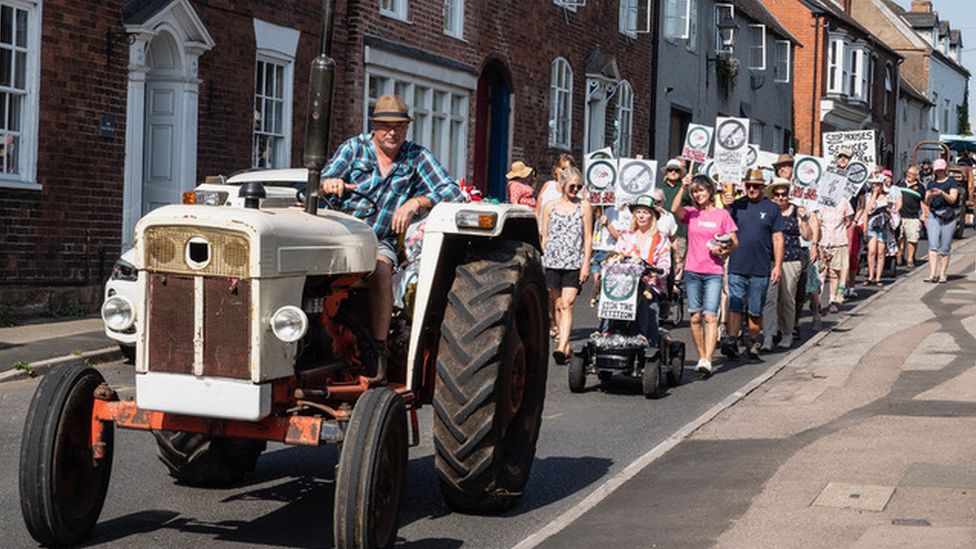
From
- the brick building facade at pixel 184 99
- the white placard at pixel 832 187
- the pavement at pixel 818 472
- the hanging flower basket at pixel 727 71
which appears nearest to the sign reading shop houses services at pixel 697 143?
the white placard at pixel 832 187

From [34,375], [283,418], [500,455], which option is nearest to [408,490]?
[500,455]

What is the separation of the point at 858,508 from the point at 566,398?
4.81 m

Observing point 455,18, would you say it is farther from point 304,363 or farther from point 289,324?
point 289,324

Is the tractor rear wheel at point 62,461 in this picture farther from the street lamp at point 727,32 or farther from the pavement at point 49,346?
the street lamp at point 727,32

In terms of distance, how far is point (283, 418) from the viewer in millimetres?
6496

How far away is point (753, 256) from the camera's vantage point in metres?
15.3

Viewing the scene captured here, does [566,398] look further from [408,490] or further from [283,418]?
[283,418]

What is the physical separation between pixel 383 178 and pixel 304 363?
143 centimetres

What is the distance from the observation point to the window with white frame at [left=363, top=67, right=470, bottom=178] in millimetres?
23438

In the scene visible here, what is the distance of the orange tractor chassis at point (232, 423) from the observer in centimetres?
644

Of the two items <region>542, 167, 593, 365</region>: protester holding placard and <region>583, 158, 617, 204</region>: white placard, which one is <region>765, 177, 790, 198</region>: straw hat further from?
<region>583, 158, 617, 204</region>: white placard

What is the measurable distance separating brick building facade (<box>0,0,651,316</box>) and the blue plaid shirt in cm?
866

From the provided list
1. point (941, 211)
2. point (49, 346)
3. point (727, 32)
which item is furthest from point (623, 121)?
point (49, 346)

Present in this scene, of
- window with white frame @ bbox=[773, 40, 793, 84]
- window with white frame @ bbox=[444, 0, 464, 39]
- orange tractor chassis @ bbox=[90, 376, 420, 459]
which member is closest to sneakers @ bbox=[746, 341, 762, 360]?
orange tractor chassis @ bbox=[90, 376, 420, 459]
